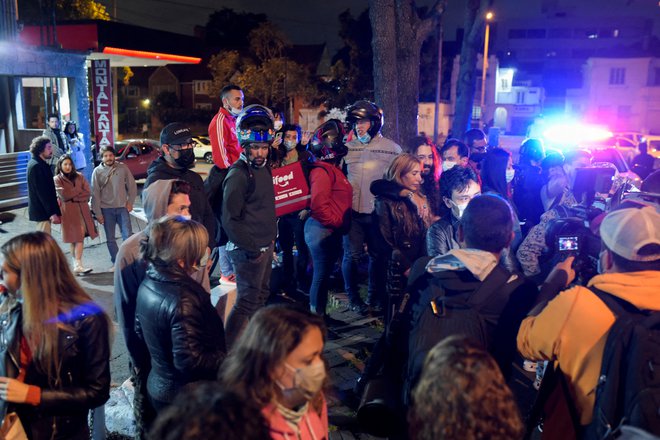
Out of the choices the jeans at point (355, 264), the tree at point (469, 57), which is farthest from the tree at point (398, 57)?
the tree at point (469, 57)

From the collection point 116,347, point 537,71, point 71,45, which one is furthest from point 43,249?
point 537,71

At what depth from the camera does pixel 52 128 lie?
533 inches

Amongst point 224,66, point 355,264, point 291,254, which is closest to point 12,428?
point 355,264

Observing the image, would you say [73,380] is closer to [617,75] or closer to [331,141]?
[331,141]

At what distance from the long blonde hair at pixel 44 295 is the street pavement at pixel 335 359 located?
62 cm

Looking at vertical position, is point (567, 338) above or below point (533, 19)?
below

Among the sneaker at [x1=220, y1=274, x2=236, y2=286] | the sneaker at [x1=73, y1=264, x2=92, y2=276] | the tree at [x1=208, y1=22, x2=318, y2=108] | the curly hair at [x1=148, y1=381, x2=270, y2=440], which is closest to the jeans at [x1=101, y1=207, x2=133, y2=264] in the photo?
the sneaker at [x1=73, y1=264, x2=92, y2=276]

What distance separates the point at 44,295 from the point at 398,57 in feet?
29.9

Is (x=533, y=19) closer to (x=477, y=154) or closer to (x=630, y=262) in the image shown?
(x=477, y=154)

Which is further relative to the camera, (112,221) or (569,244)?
(112,221)

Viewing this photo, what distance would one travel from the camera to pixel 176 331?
2.82 meters

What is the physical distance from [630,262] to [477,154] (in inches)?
240

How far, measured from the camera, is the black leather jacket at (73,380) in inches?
106

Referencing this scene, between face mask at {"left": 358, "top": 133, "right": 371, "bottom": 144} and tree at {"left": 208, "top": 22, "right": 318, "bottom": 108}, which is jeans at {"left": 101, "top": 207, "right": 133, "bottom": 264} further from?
tree at {"left": 208, "top": 22, "right": 318, "bottom": 108}
